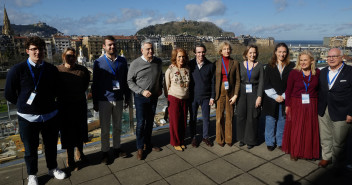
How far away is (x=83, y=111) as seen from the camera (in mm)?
2939

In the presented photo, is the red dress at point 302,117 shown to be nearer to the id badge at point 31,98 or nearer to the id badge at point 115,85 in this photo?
the id badge at point 115,85

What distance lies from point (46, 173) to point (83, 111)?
91cm

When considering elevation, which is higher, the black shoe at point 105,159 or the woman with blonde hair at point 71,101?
the woman with blonde hair at point 71,101

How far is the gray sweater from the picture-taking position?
306cm

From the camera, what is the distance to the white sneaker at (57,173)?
2.69 metres

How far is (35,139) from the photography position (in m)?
2.55

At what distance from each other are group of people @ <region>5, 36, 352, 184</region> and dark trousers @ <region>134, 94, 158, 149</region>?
0.6 inches

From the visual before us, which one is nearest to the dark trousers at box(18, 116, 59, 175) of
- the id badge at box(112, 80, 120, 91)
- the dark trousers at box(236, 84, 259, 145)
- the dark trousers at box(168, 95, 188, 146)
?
the id badge at box(112, 80, 120, 91)

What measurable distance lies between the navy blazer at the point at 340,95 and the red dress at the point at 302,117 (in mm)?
144

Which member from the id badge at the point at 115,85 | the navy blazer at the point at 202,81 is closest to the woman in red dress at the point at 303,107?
the navy blazer at the point at 202,81

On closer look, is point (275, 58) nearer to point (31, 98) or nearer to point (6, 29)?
point (31, 98)

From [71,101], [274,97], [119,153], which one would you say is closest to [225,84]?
[274,97]

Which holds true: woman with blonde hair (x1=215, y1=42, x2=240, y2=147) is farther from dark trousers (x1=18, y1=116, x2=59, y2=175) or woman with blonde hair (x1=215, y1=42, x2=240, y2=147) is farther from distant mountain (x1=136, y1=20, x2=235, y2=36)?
distant mountain (x1=136, y1=20, x2=235, y2=36)

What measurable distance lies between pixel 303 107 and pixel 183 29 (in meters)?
174
